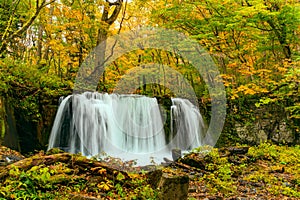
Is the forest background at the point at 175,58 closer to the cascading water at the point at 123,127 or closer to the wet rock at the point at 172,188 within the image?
the cascading water at the point at 123,127

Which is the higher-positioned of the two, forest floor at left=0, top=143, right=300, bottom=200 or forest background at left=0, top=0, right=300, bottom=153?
forest background at left=0, top=0, right=300, bottom=153

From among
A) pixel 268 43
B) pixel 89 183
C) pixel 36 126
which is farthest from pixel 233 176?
pixel 268 43

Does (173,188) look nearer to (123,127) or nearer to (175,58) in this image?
(123,127)

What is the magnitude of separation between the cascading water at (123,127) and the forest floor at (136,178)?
2047mm

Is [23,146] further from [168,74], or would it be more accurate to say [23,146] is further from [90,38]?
[168,74]

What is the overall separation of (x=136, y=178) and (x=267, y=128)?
8363mm

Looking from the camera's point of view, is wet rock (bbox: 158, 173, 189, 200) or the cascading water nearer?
wet rock (bbox: 158, 173, 189, 200)

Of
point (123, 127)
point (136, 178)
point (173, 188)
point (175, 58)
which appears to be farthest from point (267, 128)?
point (173, 188)

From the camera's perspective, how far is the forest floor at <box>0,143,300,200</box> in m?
3.60

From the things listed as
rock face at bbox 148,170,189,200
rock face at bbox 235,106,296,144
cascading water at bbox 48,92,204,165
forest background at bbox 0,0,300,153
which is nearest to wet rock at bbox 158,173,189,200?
rock face at bbox 148,170,189,200

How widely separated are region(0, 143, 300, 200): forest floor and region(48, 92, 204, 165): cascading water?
6.72 feet

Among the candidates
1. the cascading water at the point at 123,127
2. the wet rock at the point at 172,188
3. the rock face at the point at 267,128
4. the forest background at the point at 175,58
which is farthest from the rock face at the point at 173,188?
the rock face at the point at 267,128

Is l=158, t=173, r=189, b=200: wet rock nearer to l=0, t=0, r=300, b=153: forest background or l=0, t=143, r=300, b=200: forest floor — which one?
l=0, t=143, r=300, b=200: forest floor

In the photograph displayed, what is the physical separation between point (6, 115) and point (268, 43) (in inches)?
418
